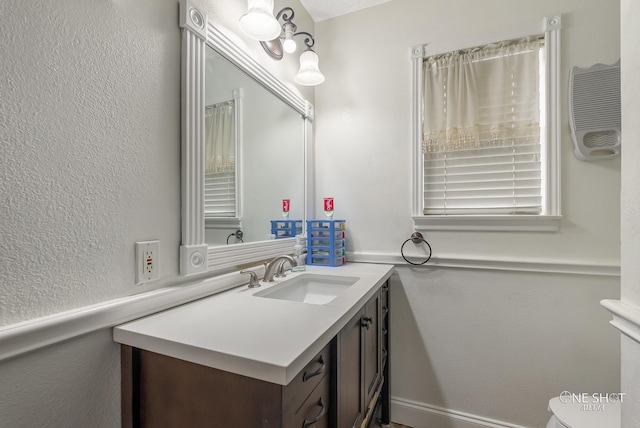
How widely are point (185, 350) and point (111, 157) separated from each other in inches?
22.8

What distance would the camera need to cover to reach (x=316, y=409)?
0.76 meters

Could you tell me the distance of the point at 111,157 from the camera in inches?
31.2

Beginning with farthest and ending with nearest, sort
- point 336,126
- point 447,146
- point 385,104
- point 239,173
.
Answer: point 336,126, point 385,104, point 447,146, point 239,173

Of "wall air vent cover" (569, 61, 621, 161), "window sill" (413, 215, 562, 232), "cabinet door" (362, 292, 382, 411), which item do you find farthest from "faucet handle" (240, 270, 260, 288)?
"wall air vent cover" (569, 61, 621, 161)

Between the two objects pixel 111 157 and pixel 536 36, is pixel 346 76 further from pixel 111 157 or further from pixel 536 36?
pixel 111 157

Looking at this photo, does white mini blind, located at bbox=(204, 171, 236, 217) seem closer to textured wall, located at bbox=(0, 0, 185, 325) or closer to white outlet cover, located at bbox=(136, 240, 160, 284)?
textured wall, located at bbox=(0, 0, 185, 325)

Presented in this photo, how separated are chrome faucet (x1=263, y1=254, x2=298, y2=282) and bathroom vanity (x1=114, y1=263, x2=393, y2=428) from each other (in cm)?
23

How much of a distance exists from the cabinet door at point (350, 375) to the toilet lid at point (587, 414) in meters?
0.78

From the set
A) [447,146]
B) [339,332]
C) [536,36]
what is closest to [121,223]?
[339,332]

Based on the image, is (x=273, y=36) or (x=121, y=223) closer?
(x=121, y=223)

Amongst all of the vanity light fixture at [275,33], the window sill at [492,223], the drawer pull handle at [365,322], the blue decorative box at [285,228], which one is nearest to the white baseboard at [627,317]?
the drawer pull handle at [365,322]

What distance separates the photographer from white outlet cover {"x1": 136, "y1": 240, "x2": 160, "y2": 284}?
2.81 feet

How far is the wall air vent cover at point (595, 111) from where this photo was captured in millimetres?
1301

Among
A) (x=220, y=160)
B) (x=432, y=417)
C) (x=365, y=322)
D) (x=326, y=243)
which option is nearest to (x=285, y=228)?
(x=326, y=243)
